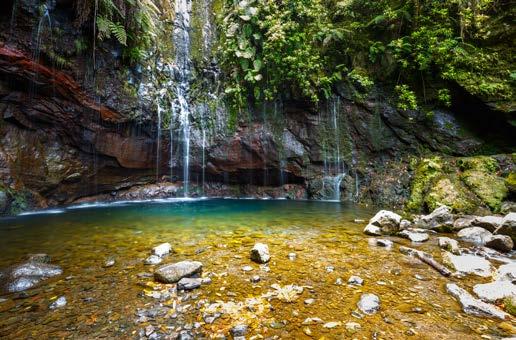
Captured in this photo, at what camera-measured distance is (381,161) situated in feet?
34.8

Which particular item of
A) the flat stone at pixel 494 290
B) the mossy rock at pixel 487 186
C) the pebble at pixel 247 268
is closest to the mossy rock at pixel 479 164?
the mossy rock at pixel 487 186

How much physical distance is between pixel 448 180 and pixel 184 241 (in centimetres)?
747

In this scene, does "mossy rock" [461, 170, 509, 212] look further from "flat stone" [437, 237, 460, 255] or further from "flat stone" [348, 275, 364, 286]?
"flat stone" [348, 275, 364, 286]

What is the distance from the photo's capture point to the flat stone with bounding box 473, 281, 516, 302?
2762mm

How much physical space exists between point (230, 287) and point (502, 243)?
429 cm

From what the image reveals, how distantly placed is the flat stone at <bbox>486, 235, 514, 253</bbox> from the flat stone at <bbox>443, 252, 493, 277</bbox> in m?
0.70

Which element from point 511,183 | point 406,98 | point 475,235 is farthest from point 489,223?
point 406,98

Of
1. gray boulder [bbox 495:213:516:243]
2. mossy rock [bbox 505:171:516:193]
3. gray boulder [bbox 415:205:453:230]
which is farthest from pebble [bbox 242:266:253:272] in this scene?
mossy rock [bbox 505:171:516:193]

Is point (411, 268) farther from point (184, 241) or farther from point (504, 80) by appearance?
point (504, 80)

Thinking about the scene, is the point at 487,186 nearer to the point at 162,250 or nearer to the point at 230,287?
the point at 230,287

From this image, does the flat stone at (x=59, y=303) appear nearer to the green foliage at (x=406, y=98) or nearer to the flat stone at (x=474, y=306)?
the flat stone at (x=474, y=306)

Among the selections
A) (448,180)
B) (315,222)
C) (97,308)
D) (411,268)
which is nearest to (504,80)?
(448,180)

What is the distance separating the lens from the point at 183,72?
37.7ft

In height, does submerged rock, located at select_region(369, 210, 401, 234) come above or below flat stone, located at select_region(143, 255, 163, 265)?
above
